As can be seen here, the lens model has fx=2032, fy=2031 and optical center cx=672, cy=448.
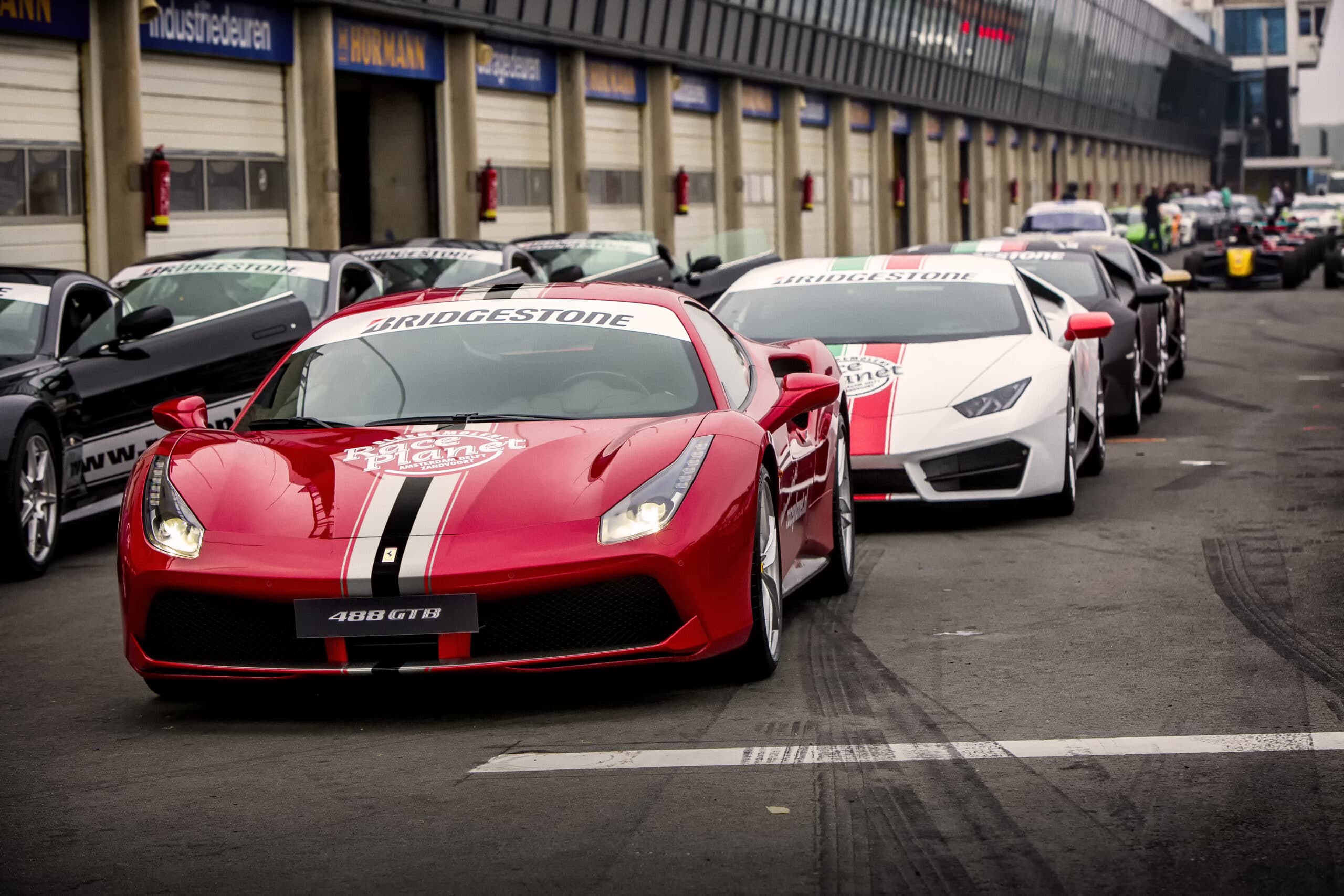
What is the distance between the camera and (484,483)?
19.7ft

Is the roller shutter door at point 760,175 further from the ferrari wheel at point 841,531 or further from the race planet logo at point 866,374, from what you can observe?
the ferrari wheel at point 841,531

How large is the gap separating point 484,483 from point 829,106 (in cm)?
4439

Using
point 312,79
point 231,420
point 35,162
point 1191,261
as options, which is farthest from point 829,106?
point 231,420

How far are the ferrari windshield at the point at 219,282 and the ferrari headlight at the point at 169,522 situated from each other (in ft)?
21.5

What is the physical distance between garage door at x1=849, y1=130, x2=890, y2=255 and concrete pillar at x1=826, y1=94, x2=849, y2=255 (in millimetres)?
903

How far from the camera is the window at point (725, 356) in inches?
278

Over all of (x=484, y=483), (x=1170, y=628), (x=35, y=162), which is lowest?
(x=1170, y=628)

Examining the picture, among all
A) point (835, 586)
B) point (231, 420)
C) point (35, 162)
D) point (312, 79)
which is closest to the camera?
point (835, 586)

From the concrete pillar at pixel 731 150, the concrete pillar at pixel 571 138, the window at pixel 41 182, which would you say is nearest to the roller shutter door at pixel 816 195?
the concrete pillar at pixel 731 150

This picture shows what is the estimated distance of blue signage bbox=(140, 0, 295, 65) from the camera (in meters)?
23.1

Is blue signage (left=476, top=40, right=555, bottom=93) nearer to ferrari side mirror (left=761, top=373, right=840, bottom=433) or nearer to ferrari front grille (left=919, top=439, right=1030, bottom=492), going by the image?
ferrari front grille (left=919, top=439, right=1030, bottom=492)

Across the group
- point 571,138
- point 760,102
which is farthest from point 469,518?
point 760,102

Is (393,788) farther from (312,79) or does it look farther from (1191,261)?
(1191,261)

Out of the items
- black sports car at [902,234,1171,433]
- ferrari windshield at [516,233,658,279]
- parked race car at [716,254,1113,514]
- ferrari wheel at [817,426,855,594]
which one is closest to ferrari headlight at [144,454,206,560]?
ferrari wheel at [817,426,855,594]
